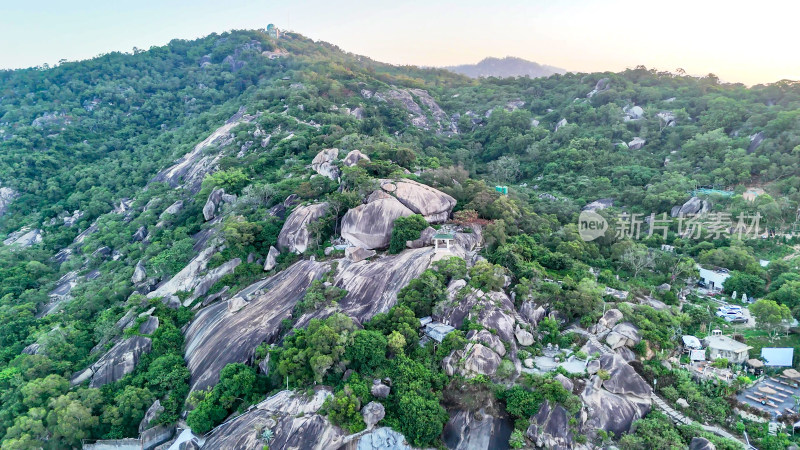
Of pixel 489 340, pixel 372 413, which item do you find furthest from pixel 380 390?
pixel 489 340

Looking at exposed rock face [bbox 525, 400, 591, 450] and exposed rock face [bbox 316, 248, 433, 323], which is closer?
exposed rock face [bbox 525, 400, 591, 450]

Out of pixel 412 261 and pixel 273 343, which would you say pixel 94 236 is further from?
pixel 412 261

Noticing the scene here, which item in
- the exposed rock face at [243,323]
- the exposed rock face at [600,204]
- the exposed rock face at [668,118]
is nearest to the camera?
the exposed rock face at [243,323]

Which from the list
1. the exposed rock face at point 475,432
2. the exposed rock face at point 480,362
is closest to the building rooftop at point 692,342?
the exposed rock face at point 480,362

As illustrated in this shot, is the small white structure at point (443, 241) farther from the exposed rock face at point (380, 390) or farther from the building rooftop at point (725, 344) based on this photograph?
the building rooftop at point (725, 344)

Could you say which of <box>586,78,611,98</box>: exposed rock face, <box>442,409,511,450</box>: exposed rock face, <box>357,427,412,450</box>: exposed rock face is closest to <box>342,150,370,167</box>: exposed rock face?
<box>357,427,412,450</box>: exposed rock face

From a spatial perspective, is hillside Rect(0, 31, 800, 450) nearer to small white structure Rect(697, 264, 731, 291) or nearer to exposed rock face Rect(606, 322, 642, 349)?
exposed rock face Rect(606, 322, 642, 349)
